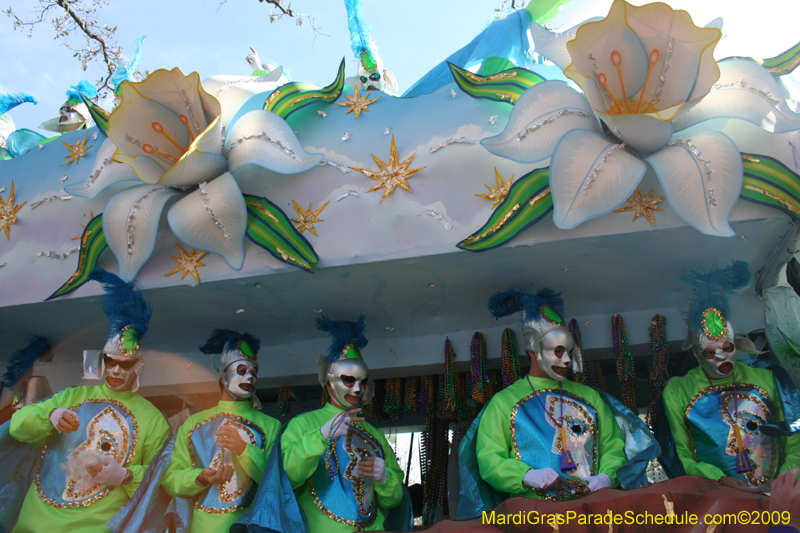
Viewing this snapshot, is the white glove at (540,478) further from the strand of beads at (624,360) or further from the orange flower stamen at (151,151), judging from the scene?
the orange flower stamen at (151,151)

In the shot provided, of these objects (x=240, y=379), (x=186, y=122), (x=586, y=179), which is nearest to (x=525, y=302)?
(x=586, y=179)

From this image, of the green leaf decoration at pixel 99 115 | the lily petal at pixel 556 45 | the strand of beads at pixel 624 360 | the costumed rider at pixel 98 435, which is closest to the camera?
the costumed rider at pixel 98 435

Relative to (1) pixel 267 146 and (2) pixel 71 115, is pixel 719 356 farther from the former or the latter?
(2) pixel 71 115

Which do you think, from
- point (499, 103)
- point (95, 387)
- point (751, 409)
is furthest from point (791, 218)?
point (95, 387)

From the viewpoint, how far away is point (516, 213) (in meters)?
3.43

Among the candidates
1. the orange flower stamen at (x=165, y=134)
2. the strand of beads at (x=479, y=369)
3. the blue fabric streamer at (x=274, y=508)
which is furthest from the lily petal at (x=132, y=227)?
the strand of beads at (x=479, y=369)

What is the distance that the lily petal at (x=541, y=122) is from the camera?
11.0ft

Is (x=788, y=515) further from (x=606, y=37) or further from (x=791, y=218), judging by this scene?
→ (x=606, y=37)

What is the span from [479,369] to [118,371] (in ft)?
6.83

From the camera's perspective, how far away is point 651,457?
10.7 ft

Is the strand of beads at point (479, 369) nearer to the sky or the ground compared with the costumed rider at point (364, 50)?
nearer to the ground

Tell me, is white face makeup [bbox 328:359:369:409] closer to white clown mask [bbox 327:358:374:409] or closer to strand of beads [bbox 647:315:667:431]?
white clown mask [bbox 327:358:374:409]

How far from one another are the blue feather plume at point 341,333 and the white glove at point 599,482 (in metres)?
1.52

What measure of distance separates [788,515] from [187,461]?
8.85 feet
